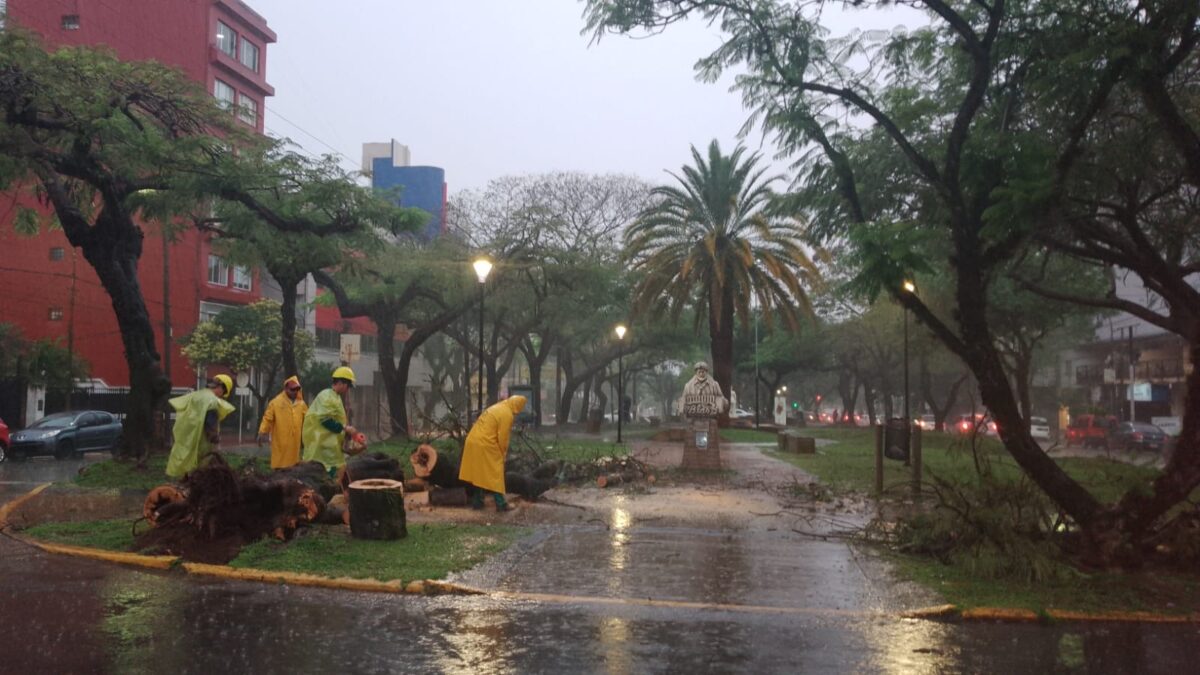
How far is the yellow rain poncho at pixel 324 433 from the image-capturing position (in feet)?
37.3

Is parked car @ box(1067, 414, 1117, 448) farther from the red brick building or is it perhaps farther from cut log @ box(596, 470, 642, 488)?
the red brick building

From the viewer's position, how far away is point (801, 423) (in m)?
63.6

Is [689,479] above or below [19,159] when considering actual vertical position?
below

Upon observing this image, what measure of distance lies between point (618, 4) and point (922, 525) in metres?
6.33

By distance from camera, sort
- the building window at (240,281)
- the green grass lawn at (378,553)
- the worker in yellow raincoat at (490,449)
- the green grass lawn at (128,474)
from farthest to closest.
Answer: the building window at (240,281) → the green grass lawn at (128,474) → the worker in yellow raincoat at (490,449) → the green grass lawn at (378,553)

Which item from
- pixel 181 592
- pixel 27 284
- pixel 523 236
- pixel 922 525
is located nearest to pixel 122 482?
pixel 181 592

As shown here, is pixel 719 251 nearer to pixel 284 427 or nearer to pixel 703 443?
pixel 703 443

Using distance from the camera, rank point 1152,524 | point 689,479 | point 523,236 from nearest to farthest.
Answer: point 1152,524 < point 689,479 < point 523,236

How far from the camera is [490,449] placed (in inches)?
449

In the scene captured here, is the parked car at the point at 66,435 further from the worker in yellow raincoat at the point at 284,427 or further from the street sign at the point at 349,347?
the worker in yellow raincoat at the point at 284,427

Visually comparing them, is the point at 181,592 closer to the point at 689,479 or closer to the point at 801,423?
the point at 689,479

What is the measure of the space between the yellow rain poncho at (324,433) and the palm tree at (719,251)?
19833mm

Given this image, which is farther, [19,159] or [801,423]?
[801,423]

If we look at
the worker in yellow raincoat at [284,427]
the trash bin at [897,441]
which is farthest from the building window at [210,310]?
the trash bin at [897,441]
